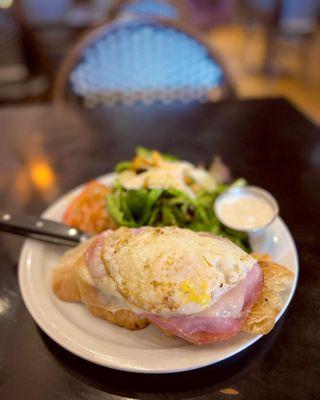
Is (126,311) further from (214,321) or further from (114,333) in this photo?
(214,321)

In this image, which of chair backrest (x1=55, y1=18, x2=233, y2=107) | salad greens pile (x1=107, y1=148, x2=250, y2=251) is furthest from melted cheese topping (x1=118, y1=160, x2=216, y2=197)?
chair backrest (x1=55, y1=18, x2=233, y2=107)

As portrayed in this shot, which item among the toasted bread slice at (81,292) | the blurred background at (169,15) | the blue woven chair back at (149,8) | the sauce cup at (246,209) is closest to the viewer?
the toasted bread slice at (81,292)

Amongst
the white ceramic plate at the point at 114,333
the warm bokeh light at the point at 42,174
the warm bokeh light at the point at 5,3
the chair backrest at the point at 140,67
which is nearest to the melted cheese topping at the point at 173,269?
the white ceramic plate at the point at 114,333

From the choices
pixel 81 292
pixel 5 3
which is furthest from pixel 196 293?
pixel 5 3

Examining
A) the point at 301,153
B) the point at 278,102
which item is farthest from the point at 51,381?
the point at 278,102

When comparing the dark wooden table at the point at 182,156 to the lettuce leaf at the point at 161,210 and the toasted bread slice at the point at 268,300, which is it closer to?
the toasted bread slice at the point at 268,300

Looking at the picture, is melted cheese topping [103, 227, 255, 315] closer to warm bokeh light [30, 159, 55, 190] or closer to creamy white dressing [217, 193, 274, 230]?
creamy white dressing [217, 193, 274, 230]

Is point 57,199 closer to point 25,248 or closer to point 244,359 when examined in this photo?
point 25,248
